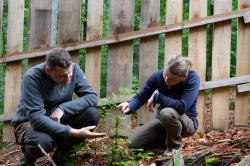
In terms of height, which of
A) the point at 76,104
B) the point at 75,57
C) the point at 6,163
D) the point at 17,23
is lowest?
the point at 6,163

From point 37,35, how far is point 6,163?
158 centimetres

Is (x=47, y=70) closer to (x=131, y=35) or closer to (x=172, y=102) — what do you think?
(x=172, y=102)

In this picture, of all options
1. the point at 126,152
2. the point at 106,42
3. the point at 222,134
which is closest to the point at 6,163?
the point at 126,152

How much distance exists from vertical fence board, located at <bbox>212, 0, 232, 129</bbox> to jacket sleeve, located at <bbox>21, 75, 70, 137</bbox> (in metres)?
2.43

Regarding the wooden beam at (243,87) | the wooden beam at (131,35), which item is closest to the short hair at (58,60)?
the wooden beam at (131,35)

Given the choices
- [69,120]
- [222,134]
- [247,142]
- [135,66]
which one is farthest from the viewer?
[135,66]

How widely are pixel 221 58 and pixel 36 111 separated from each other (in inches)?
104

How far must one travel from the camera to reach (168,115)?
4719mm

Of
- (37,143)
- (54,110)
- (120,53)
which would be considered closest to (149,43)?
(120,53)

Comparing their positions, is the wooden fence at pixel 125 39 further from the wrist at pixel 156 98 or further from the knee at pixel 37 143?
the knee at pixel 37 143

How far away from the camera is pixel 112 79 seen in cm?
596

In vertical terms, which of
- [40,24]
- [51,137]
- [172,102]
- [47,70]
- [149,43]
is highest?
→ [40,24]

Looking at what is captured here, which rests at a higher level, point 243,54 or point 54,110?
point 243,54

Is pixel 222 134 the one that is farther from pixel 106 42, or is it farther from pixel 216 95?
pixel 106 42
